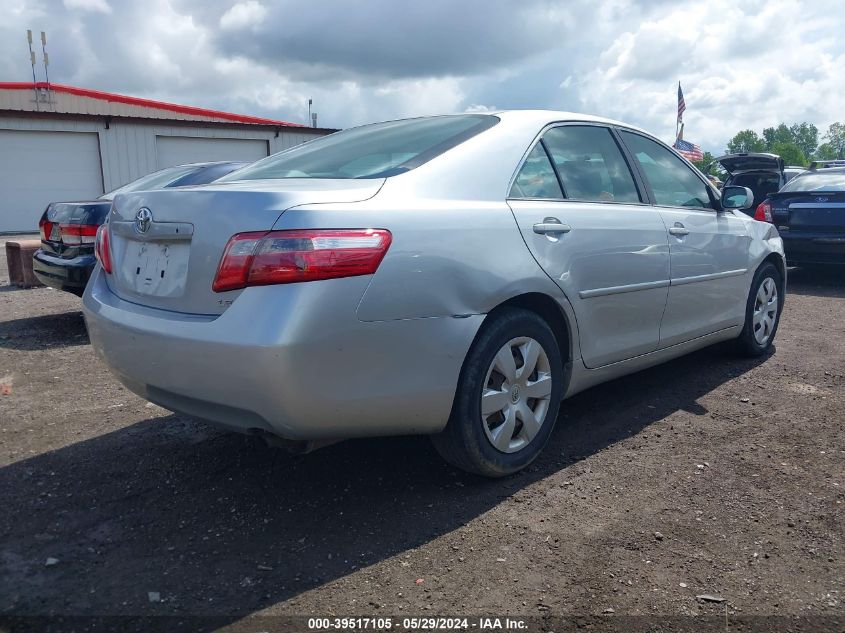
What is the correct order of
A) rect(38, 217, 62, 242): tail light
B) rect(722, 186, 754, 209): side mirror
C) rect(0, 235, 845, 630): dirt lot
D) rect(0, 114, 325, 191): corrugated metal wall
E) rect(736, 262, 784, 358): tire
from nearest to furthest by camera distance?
rect(0, 235, 845, 630): dirt lot, rect(722, 186, 754, 209): side mirror, rect(736, 262, 784, 358): tire, rect(38, 217, 62, 242): tail light, rect(0, 114, 325, 191): corrugated metal wall

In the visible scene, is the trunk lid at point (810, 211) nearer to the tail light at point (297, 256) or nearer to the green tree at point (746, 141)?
the tail light at point (297, 256)

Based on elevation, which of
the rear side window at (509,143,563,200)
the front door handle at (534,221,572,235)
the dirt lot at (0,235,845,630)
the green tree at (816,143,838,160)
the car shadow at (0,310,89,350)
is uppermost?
the green tree at (816,143,838,160)

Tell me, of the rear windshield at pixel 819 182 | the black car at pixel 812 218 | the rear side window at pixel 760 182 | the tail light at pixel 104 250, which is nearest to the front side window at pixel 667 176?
the tail light at pixel 104 250

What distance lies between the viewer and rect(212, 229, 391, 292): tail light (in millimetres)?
2455

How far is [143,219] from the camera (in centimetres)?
290

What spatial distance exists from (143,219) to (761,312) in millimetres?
4254

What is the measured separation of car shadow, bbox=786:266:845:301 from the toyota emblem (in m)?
7.81

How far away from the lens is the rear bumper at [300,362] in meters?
2.44

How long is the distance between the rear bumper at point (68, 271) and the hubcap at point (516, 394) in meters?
4.05

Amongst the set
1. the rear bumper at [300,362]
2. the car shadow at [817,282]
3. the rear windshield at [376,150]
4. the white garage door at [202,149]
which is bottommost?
the car shadow at [817,282]

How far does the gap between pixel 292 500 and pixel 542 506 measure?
1.03 metres

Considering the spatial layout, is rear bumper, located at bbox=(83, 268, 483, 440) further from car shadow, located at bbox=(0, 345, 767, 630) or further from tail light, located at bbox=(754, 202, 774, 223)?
tail light, located at bbox=(754, 202, 774, 223)

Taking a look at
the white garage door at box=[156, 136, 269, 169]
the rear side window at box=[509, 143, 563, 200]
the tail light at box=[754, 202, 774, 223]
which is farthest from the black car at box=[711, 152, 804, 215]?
the white garage door at box=[156, 136, 269, 169]

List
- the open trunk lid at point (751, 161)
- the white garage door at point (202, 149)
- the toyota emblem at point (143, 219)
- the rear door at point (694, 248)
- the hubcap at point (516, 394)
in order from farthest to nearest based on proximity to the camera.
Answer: the white garage door at point (202, 149), the open trunk lid at point (751, 161), the rear door at point (694, 248), the hubcap at point (516, 394), the toyota emblem at point (143, 219)
